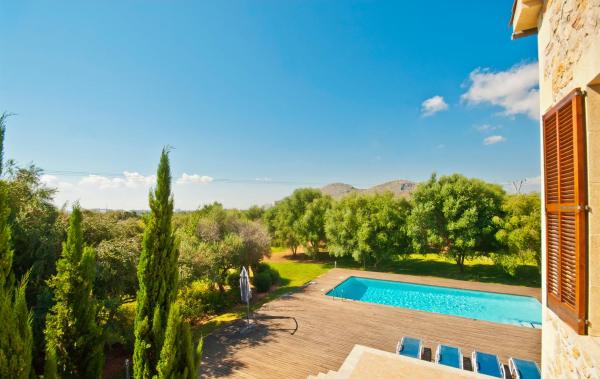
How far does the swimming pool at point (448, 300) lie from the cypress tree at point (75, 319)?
38.4 ft

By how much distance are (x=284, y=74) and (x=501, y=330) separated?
1608 centimetres

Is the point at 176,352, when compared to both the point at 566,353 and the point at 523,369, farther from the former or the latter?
the point at 523,369

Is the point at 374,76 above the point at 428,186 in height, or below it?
above

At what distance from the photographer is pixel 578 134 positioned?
7.15 feet

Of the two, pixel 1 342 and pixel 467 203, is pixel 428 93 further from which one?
pixel 1 342

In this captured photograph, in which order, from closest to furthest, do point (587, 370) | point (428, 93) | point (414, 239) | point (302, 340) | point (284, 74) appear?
point (587, 370) < point (302, 340) < point (284, 74) < point (428, 93) < point (414, 239)

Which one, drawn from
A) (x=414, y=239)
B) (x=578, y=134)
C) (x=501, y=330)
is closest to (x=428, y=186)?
(x=414, y=239)

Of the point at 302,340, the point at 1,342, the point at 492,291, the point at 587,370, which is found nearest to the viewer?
the point at 587,370

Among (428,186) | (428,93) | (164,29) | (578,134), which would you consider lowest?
(578,134)

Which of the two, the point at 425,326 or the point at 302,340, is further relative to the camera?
the point at 425,326

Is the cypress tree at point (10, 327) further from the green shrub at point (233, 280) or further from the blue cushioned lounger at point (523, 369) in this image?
the green shrub at point (233, 280)

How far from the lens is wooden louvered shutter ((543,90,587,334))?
2170 mm

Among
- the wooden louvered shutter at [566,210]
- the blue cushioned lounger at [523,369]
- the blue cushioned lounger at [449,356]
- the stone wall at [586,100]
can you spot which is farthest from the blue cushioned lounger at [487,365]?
the wooden louvered shutter at [566,210]

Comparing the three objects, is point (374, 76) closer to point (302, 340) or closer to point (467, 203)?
point (467, 203)
